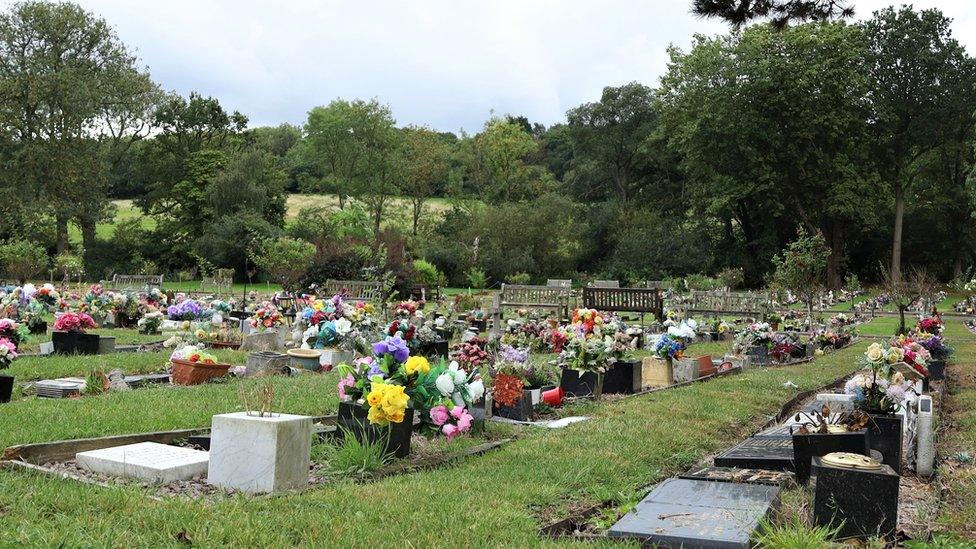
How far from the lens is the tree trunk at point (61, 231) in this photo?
4278 centimetres

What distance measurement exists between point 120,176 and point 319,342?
146ft

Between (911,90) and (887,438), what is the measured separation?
42068 millimetres

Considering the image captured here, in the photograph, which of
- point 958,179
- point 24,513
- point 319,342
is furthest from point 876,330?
point 958,179

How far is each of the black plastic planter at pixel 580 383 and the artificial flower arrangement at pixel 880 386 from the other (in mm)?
3535

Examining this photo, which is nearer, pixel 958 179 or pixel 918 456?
pixel 918 456

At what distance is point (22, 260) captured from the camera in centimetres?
3020

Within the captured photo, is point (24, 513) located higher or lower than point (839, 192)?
lower

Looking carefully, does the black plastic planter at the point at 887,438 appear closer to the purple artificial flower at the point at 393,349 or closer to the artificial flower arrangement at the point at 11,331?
the purple artificial flower at the point at 393,349

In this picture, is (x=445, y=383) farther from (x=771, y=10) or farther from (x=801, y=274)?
(x=801, y=274)

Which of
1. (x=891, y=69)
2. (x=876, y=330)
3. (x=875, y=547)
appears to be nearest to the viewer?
(x=875, y=547)

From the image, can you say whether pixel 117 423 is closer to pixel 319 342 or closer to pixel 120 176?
pixel 319 342

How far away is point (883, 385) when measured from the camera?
6.39 m

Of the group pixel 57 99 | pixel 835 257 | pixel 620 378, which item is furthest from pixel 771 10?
pixel 57 99

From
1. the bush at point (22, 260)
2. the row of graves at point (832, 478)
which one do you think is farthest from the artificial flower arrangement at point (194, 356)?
the bush at point (22, 260)
